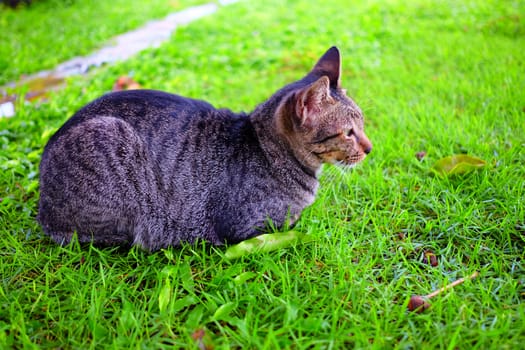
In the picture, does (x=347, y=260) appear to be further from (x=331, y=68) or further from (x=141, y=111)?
(x=141, y=111)

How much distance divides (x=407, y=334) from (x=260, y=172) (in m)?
1.15

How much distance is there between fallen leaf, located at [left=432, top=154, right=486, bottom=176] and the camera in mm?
2629

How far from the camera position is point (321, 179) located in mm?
2867

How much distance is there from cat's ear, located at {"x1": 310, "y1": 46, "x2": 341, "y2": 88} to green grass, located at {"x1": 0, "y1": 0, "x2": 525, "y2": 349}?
654 mm

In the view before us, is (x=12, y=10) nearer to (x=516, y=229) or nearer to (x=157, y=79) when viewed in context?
(x=157, y=79)

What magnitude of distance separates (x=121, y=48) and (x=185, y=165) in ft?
13.4

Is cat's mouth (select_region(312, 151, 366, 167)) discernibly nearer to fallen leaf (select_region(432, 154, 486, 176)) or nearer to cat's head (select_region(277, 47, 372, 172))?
cat's head (select_region(277, 47, 372, 172))

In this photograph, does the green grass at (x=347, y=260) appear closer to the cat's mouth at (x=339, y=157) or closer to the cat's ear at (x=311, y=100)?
the cat's mouth at (x=339, y=157)

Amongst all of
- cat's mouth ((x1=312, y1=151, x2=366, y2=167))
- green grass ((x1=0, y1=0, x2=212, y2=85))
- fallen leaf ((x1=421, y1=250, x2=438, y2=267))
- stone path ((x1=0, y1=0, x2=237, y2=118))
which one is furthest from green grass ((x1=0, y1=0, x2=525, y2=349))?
green grass ((x1=0, y1=0, x2=212, y2=85))

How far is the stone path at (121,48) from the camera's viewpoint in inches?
178

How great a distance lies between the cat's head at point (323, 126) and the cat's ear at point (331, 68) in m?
0.07

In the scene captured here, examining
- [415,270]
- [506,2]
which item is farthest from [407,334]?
[506,2]

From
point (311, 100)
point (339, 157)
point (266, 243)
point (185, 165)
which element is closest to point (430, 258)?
point (339, 157)

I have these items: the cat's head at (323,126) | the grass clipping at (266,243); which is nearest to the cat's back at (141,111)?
the cat's head at (323,126)
